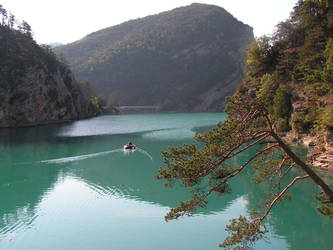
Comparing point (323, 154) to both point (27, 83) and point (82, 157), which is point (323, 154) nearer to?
point (82, 157)

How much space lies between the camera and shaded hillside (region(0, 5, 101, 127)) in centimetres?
6525

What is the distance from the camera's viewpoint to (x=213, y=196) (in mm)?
19188

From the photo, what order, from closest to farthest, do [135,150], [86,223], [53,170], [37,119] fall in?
[86,223], [53,170], [135,150], [37,119]

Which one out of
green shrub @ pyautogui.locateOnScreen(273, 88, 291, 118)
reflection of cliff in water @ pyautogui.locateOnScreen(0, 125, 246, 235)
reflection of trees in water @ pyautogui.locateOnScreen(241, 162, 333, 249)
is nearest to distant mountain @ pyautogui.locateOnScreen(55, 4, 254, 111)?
green shrub @ pyautogui.locateOnScreen(273, 88, 291, 118)

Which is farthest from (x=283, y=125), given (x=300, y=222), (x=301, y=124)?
(x=300, y=222)

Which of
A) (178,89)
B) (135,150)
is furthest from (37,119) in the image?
(178,89)

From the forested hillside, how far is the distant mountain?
9533cm

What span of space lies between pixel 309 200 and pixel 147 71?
153350 millimetres

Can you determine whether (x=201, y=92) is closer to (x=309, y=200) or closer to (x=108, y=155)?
(x=108, y=155)

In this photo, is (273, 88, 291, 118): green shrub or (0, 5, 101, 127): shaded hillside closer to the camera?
(273, 88, 291, 118): green shrub

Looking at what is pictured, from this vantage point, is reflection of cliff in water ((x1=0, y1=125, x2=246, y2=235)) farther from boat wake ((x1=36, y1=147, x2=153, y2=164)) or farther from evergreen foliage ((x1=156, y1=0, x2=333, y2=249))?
evergreen foliage ((x1=156, y1=0, x2=333, y2=249))

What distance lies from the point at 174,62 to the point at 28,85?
355 feet

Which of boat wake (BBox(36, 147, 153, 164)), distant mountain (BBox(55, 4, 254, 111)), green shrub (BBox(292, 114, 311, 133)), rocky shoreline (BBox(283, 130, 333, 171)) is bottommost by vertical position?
boat wake (BBox(36, 147, 153, 164))

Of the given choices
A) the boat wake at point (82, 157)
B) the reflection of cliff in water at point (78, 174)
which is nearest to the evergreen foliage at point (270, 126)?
the reflection of cliff in water at point (78, 174)
